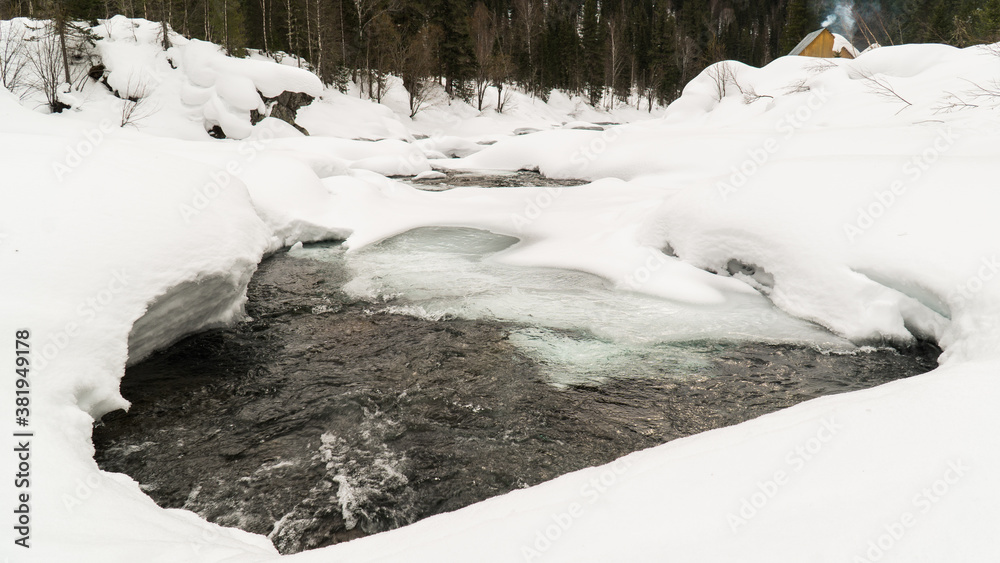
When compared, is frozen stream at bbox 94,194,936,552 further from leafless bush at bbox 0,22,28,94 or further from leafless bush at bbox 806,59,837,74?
leafless bush at bbox 0,22,28,94

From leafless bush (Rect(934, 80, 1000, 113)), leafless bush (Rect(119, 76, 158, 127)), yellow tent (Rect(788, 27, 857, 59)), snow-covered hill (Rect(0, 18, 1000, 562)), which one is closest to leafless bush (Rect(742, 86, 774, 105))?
snow-covered hill (Rect(0, 18, 1000, 562))

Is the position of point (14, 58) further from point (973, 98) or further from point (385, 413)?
point (973, 98)

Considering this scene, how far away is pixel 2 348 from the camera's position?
2801mm

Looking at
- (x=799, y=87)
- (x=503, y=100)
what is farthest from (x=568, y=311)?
(x=503, y=100)

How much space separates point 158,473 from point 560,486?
95.6 inches

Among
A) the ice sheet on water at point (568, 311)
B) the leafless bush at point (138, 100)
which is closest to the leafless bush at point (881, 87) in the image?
the ice sheet on water at point (568, 311)

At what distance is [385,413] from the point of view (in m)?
3.86

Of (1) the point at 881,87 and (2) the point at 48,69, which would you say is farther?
(2) the point at 48,69

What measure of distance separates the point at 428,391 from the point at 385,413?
0.43m

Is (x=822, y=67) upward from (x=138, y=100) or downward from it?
upward

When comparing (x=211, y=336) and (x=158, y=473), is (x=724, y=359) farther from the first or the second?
(x=211, y=336)

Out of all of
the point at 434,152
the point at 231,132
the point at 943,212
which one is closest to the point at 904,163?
the point at 943,212

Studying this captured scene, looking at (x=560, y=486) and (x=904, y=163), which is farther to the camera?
(x=904, y=163)

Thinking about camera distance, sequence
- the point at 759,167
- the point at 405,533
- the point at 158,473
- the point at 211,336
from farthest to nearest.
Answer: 1. the point at 759,167
2. the point at 211,336
3. the point at 158,473
4. the point at 405,533
